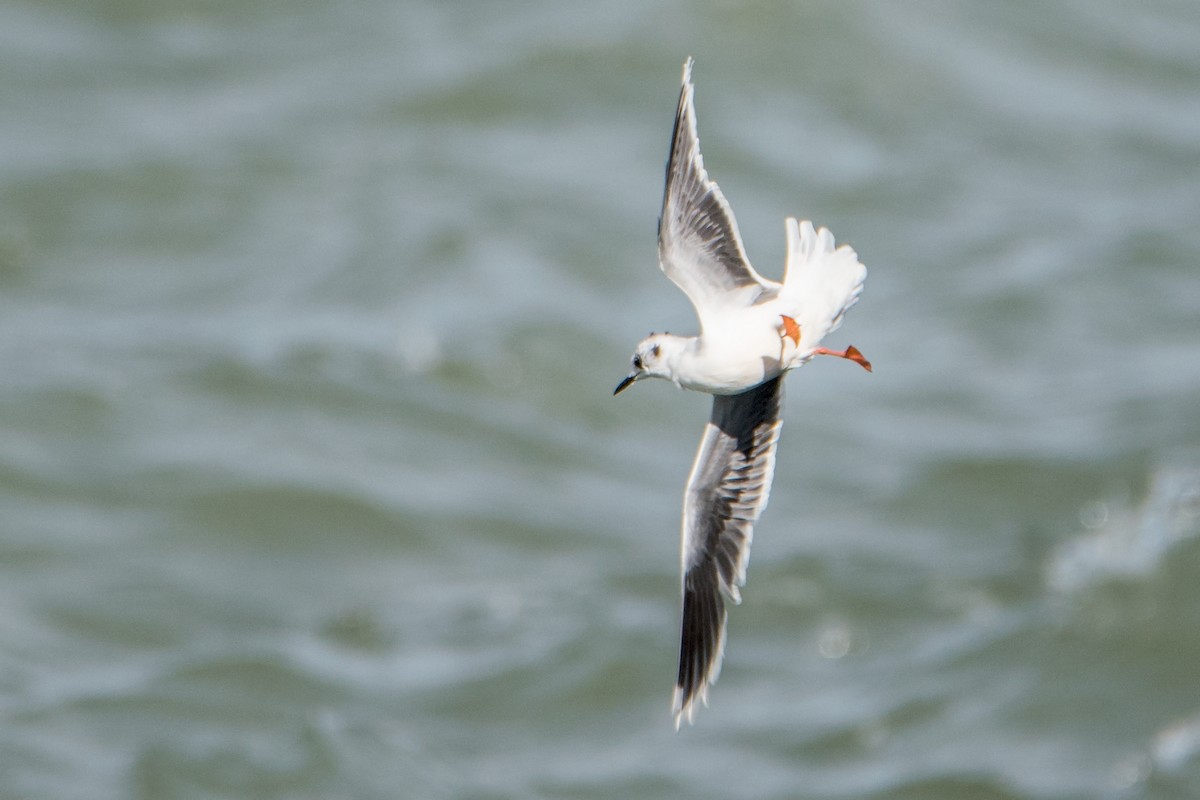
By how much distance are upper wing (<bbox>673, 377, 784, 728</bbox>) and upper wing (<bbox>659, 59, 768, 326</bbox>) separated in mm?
440

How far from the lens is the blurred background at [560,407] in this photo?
40.2 ft

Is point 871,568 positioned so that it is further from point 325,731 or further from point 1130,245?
point 1130,245

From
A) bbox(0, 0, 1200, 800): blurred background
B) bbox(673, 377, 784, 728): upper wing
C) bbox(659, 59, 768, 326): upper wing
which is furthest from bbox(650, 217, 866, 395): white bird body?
bbox(0, 0, 1200, 800): blurred background

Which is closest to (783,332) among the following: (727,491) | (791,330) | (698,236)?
(791,330)

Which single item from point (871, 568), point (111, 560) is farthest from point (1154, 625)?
point (111, 560)

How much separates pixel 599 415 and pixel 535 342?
97 cm

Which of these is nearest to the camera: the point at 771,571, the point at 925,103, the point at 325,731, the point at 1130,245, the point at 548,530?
the point at 325,731

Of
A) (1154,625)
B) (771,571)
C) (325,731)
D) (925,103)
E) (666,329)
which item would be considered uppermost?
(925,103)

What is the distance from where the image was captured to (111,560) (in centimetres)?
1423

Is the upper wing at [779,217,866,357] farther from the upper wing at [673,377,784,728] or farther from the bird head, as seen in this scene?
the upper wing at [673,377,784,728]

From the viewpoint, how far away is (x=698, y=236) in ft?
20.3

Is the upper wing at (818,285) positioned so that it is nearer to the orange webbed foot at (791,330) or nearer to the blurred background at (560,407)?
the orange webbed foot at (791,330)

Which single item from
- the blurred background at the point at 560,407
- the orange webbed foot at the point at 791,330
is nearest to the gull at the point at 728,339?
the orange webbed foot at the point at 791,330

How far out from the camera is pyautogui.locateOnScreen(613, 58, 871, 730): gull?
6.04 metres
